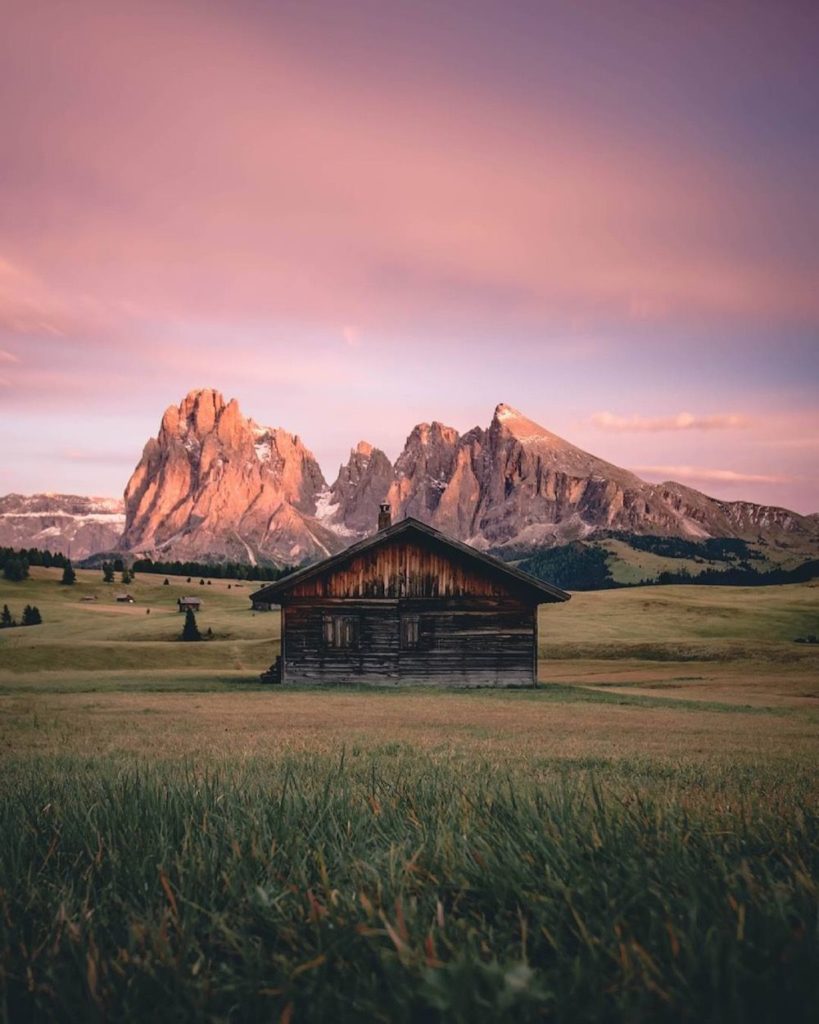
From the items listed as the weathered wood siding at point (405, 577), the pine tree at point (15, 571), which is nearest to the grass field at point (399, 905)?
the weathered wood siding at point (405, 577)

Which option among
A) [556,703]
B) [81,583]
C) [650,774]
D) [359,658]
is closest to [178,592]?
[81,583]

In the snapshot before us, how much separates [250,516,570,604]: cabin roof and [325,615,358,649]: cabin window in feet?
7.25

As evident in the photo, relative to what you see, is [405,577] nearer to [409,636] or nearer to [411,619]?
[411,619]

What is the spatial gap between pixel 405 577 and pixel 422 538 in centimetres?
189

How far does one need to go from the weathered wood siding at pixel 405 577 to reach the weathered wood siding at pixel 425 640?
358 millimetres

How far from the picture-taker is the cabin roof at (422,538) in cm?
3478

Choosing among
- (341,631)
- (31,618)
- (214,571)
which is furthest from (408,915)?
(214,571)

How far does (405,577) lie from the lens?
3591cm

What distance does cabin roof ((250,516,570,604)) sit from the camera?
34781 mm

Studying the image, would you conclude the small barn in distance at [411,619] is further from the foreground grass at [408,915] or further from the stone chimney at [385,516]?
the foreground grass at [408,915]

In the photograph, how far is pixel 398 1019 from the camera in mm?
1563

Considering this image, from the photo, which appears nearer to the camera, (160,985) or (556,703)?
(160,985)

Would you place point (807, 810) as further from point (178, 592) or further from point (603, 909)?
point (178, 592)

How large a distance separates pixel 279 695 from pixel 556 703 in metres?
10.2
